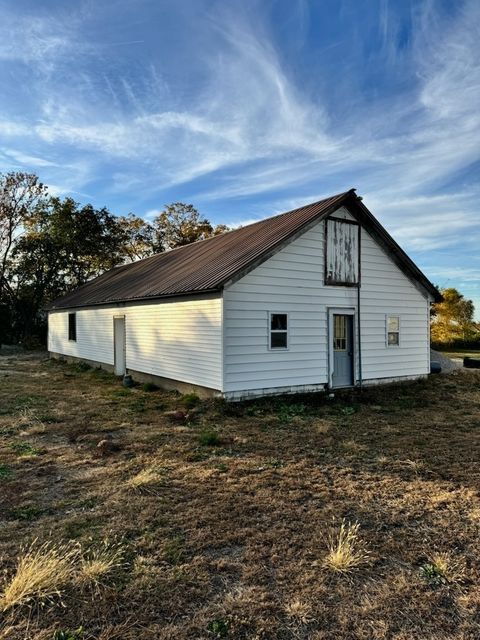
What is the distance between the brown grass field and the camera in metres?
2.96

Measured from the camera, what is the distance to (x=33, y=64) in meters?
11.1

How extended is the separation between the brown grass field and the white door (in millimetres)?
7135

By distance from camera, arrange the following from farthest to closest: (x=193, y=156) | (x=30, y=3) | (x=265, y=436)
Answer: (x=193, y=156) → (x=30, y=3) → (x=265, y=436)

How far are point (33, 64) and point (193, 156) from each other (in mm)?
7145

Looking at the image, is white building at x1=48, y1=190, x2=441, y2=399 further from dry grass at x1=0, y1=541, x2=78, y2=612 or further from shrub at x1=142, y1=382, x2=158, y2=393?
dry grass at x1=0, y1=541, x2=78, y2=612

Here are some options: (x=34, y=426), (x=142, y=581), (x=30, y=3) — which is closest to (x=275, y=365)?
(x=34, y=426)

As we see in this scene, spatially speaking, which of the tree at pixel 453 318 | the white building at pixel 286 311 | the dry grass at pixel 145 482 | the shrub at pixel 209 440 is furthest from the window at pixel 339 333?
the tree at pixel 453 318

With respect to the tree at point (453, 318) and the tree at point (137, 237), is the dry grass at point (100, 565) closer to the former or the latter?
the tree at point (453, 318)

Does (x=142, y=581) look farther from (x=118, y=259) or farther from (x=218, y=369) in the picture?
(x=118, y=259)

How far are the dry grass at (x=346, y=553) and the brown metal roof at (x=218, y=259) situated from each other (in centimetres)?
674

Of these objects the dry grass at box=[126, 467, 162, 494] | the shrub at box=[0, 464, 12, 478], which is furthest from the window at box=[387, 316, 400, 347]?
the shrub at box=[0, 464, 12, 478]

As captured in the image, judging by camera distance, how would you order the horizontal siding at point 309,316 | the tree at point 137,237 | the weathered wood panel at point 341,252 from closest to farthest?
1. the horizontal siding at point 309,316
2. the weathered wood panel at point 341,252
3. the tree at point 137,237

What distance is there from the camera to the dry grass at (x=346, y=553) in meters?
3.54

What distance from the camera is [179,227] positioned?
41562mm
